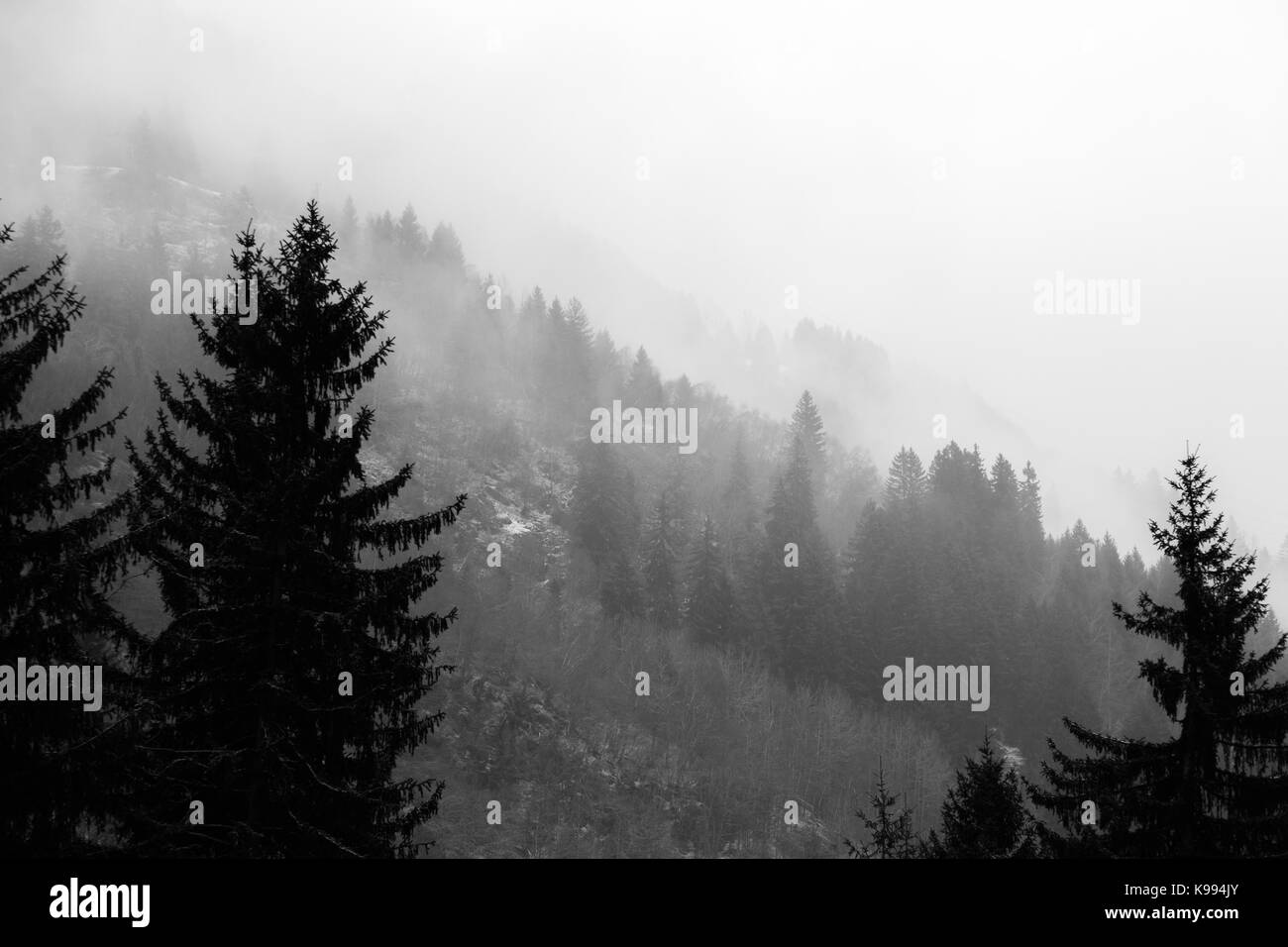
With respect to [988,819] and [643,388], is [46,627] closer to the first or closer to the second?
[988,819]

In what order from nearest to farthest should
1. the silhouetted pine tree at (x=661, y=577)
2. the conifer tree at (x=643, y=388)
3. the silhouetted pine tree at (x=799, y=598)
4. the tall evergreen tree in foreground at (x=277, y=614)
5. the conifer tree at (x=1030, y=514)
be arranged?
the tall evergreen tree in foreground at (x=277, y=614)
the silhouetted pine tree at (x=799, y=598)
the silhouetted pine tree at (x=661, y=577)
the conifer tree at (x=1030, y=514)
the conifer tree at (x=643, y=388)

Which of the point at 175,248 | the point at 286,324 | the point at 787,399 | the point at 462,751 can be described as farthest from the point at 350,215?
the point at 286,324

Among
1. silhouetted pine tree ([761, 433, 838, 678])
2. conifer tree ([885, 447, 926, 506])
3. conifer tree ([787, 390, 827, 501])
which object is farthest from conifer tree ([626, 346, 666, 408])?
conifer tree ([885, 447, 926, 506])

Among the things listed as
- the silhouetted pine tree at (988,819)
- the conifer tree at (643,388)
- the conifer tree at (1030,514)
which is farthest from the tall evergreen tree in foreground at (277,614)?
the conifer tree at (1030,514)

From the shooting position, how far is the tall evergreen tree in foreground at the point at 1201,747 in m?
14.3

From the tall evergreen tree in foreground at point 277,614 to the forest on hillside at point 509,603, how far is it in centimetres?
6

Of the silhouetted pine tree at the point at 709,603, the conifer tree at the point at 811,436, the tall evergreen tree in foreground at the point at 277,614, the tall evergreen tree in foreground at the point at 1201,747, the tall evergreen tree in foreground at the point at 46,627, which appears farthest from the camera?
the conifer tree at the point at 811,436

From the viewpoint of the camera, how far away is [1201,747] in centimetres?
1480

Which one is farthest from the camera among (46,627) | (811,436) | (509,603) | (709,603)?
(811,436)

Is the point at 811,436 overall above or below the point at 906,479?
above

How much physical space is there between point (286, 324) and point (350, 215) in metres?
108

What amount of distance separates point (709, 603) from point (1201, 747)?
48.9m

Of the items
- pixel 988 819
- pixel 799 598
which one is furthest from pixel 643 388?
pixel 988 819

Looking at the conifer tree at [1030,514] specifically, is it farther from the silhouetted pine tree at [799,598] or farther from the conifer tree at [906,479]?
the silhouetted pine tree at [799,598]
